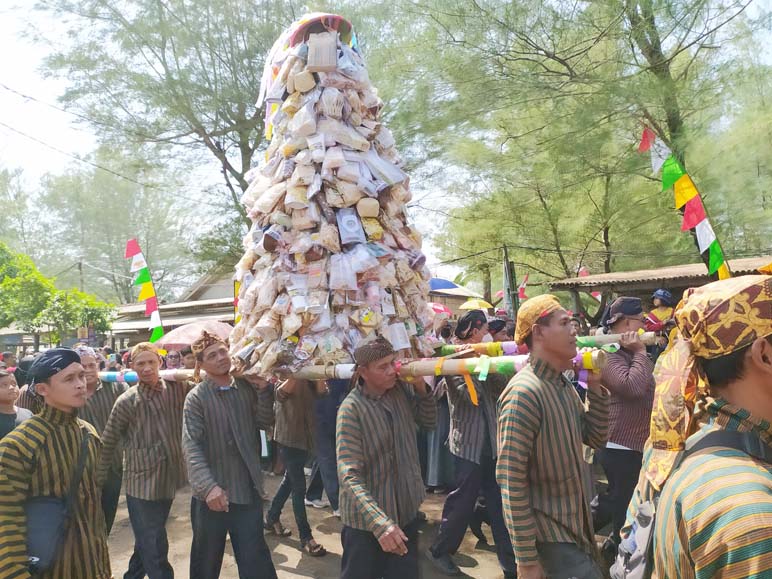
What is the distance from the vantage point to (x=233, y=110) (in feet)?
47.6

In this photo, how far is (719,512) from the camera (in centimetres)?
121

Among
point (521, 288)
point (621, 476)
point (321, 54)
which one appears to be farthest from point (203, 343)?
point (521, 288)

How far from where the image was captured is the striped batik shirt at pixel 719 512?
1.17 m

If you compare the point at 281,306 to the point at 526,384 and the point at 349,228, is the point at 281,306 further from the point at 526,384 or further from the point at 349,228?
the point at 526,384

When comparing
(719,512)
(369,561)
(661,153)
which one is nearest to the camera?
(719,512)

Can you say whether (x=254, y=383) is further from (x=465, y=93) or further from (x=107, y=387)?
(x=465, y=93)

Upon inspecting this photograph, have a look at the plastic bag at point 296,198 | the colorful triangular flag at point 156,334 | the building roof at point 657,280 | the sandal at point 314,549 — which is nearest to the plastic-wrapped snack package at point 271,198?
the plastic bag at point 296,198

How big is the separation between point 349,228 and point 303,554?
2845 millimetres

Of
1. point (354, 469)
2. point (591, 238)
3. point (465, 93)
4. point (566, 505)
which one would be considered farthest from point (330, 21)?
point (591, 238)

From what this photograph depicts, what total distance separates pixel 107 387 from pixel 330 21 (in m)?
3.84

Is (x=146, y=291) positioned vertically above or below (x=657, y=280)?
above

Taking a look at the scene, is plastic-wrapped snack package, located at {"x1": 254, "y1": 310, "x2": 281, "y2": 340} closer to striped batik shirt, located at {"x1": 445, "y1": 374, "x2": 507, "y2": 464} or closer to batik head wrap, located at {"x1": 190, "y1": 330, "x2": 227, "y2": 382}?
batik head wrap, located at {"x1": 190, "y1": 330, "x2": 227, "y2": 382}

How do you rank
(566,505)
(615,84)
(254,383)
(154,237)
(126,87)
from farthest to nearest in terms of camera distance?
1. (154,237)
2. (126,87)
3. (615,84)
4. (254,383)
5. (566,505)

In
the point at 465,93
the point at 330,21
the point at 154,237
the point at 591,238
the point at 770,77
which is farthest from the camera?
the point at 154,237
